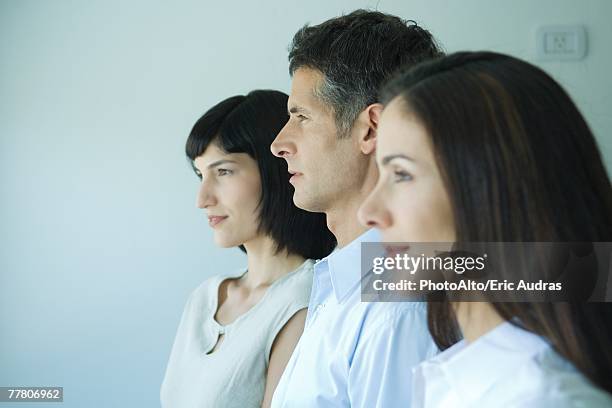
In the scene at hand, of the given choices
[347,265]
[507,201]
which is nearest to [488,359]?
[507,201]

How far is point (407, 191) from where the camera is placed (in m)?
0.76

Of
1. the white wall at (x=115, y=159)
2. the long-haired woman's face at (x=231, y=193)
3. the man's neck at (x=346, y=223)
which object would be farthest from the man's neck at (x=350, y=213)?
the white wall at (x=115, y=159)

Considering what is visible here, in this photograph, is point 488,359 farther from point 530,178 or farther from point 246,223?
point 246,223

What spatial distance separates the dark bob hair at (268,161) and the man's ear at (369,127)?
0.45 m

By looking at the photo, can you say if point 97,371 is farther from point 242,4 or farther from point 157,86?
point 242,4

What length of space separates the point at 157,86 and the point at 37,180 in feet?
1.58

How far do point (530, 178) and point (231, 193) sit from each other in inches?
42.6

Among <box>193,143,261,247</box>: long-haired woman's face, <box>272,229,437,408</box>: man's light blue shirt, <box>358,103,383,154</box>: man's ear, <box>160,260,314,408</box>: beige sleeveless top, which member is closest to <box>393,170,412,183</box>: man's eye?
<box>272,229,437,408</box>: man's light blue shirt

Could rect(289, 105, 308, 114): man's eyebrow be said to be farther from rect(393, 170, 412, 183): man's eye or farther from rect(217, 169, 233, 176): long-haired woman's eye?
rect(393, 170, 412, 183): man's eye

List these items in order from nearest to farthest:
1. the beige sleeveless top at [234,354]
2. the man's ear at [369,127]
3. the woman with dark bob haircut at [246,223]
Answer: the man's ear at [369,127]
the beige sleeveless top at [234,354]
the woman with dark bob haircut at [246,223]

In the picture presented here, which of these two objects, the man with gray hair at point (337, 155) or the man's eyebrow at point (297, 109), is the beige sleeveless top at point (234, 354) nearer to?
the man with gray hair at point (337, 155)

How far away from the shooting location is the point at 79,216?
2348 millimetres

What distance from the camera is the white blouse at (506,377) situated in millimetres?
640

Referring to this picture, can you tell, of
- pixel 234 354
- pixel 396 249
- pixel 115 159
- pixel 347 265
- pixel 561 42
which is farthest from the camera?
pixel 115 159
